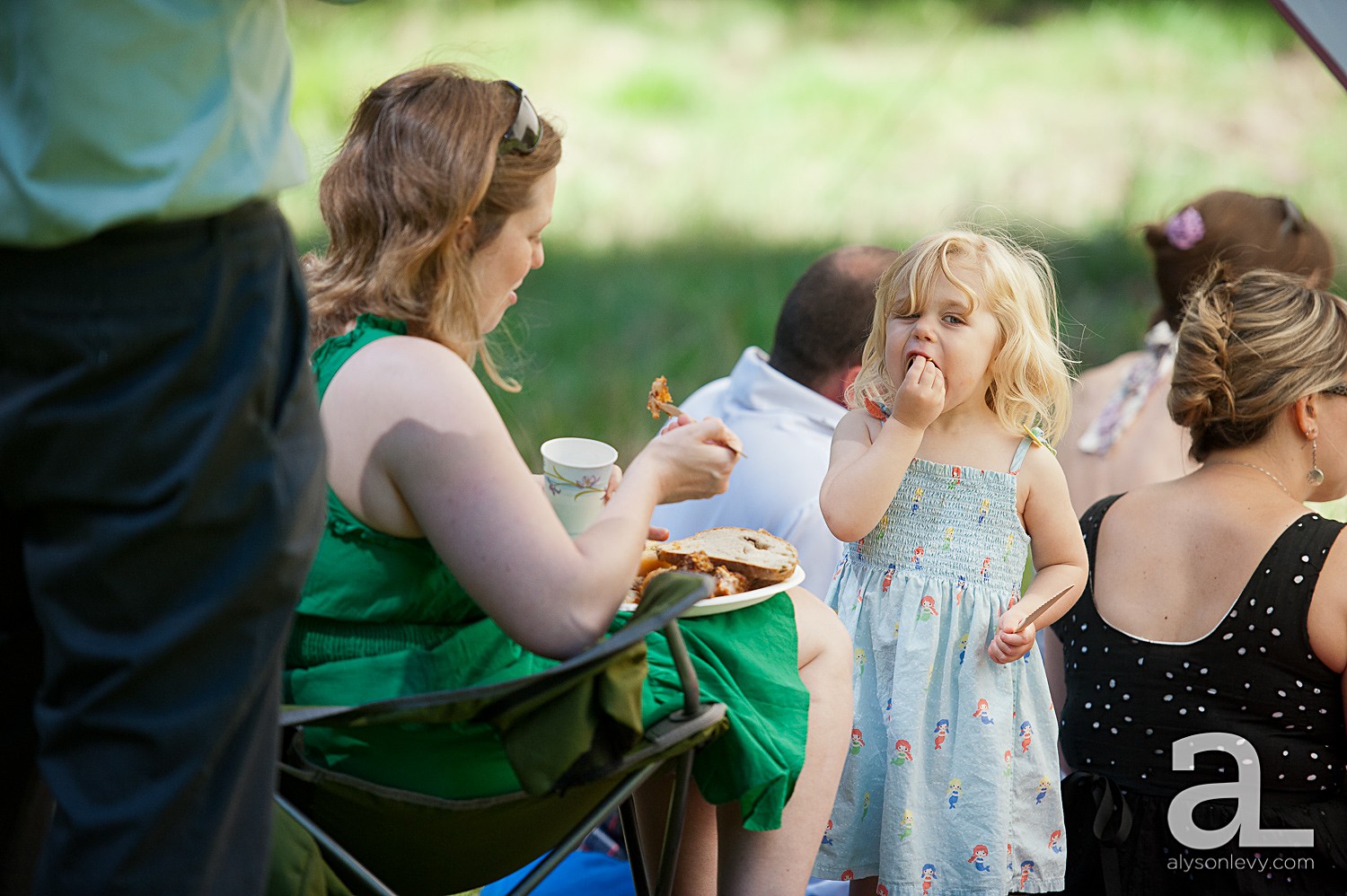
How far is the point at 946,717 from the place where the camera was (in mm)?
1986

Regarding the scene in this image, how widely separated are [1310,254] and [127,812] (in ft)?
8.94

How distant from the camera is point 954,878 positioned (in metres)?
1.97

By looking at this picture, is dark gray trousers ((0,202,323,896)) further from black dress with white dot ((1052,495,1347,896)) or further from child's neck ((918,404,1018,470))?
black dress with white dot ((1052,495,1347,896))

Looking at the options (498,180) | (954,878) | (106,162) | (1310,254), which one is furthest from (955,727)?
(1310,254)

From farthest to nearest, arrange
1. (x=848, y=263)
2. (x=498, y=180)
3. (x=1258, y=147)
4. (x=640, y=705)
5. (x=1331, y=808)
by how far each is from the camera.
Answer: (x=1258, y=147)
(x=848, y=263)
(x=1331, y=808)
(x=498, y=180)
(x=640, y=705)

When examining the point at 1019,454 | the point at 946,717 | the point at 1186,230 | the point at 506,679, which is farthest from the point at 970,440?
the point at 1186,230

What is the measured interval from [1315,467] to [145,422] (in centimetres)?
178

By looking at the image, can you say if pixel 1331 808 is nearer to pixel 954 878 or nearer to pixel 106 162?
pixel 954 878

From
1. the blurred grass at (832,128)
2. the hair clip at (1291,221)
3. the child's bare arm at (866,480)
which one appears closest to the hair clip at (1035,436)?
the child's bare arm at (866,480)

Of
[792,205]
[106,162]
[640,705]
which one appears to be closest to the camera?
[106,162]

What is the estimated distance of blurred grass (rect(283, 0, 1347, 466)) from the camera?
6.88m

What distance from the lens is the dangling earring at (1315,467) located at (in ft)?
6.93

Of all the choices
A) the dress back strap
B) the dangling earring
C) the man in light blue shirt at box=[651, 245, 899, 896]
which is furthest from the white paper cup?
the dangling earring

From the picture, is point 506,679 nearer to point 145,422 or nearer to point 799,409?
point 145,422
